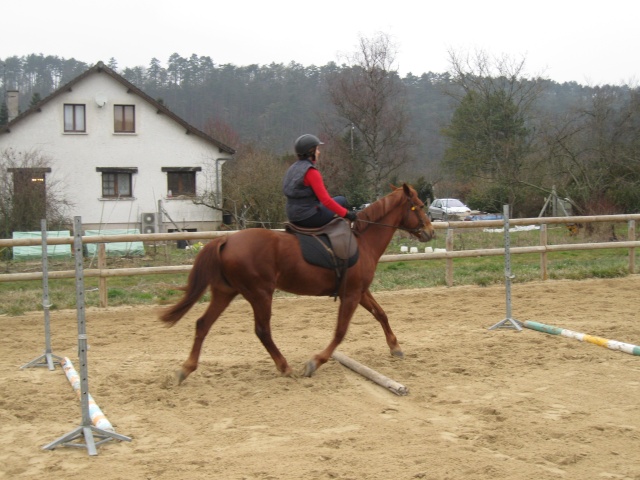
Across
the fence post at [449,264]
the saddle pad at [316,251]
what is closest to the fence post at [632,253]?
the fence post at [449,264]

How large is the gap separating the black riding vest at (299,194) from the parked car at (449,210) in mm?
24088

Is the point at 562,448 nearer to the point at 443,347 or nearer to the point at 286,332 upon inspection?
the point at 443,347

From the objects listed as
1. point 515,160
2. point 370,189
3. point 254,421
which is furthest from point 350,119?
point 254,421

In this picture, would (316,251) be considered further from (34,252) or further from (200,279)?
(34,252)

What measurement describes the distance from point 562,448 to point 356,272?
268 centimetres

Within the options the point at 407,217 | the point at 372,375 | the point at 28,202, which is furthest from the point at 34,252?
the point at 372,375

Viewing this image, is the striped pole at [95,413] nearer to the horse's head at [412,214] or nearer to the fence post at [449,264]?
the horse's head at [412,214]

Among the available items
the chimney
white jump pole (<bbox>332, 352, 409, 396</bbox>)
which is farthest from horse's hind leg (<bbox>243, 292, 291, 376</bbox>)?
the chimney

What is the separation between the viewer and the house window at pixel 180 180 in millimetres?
30000

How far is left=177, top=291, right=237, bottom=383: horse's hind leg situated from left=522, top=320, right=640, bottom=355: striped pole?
4002 millimetres

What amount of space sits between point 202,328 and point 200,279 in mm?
467

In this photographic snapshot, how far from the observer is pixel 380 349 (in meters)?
7.39

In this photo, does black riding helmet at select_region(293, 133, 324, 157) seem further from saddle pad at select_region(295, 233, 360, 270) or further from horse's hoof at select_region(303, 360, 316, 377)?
horse's hoof at select_region(303, 360, 316, 377)

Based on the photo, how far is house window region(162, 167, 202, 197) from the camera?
30000mm
